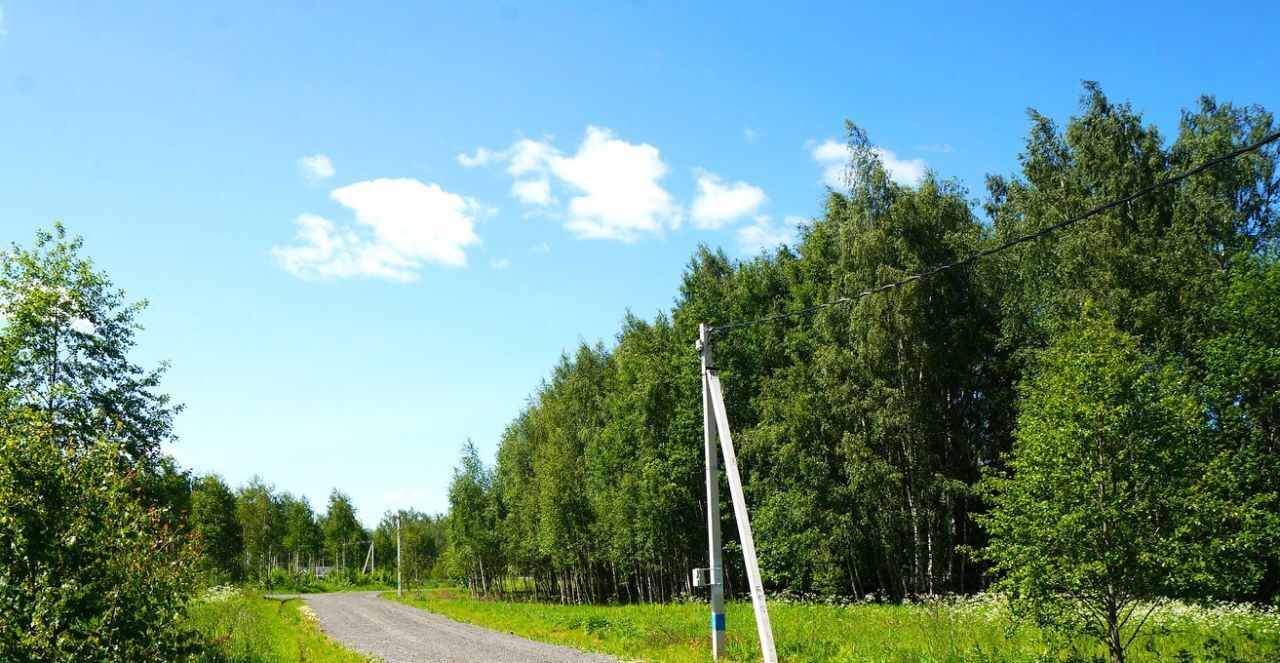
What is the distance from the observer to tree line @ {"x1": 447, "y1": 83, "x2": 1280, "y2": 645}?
11961 millimetres

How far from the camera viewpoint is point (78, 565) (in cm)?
559

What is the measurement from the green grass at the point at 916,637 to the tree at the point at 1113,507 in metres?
1.04

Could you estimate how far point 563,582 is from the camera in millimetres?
47375

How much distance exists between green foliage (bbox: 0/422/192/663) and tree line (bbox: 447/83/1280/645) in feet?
38.3

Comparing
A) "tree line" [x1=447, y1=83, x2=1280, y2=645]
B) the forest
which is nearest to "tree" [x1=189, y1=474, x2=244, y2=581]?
the forest

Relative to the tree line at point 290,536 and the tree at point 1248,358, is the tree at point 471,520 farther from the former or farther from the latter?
the tree at point 1248,358

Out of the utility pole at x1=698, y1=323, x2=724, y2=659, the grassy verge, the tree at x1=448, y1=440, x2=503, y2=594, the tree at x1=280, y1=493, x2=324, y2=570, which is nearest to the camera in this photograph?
the utility pole at x1=698, y1=323, x2=724, y2=659

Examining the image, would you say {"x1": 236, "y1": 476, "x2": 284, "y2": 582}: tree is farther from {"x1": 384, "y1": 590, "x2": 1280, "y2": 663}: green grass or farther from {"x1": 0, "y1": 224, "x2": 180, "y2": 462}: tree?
{"x1": 384, "y1": 590, "x2": 1280, "y2": 663}: green grass

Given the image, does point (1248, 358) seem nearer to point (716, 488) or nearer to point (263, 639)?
point (716, 488)

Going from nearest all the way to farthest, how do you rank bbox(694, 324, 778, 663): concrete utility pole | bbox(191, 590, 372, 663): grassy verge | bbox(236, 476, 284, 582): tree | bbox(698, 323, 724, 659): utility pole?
1. bbox(694, 324, 778, 663): concrete utility pole
2. bbox(698, 323, 724, 659): utility pole
3. bbox(191, 590, 372, 663): grassy verge
4. bbox(236, 476, 284, 582): tree

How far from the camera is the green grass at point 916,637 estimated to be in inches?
507

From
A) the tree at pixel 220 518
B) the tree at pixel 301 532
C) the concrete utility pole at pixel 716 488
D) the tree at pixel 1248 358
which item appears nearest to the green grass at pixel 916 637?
the concrete utility pole at pixel 716 488

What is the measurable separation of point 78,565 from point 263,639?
1643cm

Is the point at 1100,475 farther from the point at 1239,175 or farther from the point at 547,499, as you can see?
the point at 547,499
